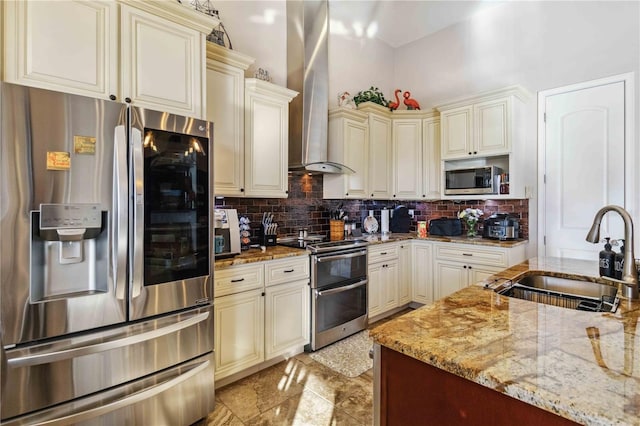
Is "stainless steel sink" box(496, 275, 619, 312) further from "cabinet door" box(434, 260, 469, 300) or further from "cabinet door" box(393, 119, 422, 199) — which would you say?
"cabinet door" box(393, 119, 422, 199)

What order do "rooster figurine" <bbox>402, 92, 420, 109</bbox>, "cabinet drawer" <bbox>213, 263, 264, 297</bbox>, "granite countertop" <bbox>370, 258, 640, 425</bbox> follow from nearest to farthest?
"granite countertop" <bbox>370, 258, 640, 425</bbox>, "cabinet drawer" <bbox>213, 263, 264, 297</bbox>, "rooster figurine" <bbox>402, 92, 420, 109</bbox>

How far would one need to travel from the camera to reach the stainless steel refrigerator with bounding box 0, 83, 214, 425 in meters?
1.30

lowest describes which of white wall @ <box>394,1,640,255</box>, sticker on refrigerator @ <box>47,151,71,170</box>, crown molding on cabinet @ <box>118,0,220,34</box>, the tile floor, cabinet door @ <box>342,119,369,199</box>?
the tile floor

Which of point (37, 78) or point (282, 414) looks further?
point (282, 414)

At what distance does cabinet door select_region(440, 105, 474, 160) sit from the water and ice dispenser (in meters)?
3.49

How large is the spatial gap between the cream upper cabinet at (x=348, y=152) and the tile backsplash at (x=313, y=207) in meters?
0.21

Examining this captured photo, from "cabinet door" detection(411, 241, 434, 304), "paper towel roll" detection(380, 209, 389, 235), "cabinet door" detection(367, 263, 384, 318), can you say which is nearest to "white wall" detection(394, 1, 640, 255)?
"cabinet door" detection(411, 241, 434, 304)

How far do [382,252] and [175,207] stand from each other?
231 cm

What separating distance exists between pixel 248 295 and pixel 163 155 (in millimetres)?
1156

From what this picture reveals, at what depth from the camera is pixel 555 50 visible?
132 inches

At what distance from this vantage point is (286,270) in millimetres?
2578

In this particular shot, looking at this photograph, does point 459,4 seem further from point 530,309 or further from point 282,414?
point 282,414

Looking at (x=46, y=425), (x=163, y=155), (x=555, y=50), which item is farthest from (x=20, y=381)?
(x=555, y=50)

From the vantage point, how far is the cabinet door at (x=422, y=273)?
12.2 ft
